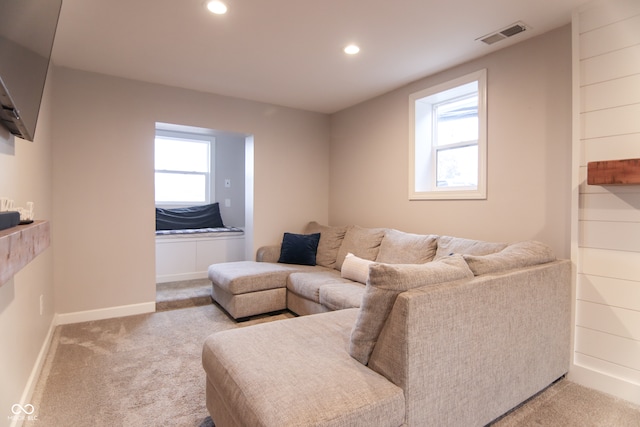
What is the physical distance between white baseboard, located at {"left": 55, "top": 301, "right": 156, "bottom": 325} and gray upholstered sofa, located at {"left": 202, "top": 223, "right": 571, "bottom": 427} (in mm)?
2232

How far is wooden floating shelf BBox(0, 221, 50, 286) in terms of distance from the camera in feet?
3.20

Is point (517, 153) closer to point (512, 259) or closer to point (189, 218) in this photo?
point (512, 259)

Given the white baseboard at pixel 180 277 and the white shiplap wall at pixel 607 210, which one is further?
the white baseboard at pixel 180 277

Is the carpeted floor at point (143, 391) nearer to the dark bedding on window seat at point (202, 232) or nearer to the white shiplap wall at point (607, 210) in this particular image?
the white shiplap wall at point (607, 210)

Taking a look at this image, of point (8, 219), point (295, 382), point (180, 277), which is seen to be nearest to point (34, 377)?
point (8, 219)

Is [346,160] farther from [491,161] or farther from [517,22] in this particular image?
[517,22]

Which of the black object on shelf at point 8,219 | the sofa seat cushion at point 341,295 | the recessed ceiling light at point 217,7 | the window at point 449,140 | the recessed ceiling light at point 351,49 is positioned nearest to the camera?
the black object on shelf at point 8,219

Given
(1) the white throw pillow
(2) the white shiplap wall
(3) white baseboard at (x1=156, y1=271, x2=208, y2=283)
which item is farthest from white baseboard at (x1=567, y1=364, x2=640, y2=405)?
(3) white baseboard at (x1=156, y1=271, x2=208, y2=283)

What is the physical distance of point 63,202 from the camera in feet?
10.5

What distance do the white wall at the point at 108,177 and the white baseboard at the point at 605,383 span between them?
376cm

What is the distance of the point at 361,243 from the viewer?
3.60 metres

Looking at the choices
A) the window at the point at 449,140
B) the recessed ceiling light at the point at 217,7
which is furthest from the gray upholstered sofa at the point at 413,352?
the recessed ceiling light at the point at 217,7

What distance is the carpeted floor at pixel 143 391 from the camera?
1.81m

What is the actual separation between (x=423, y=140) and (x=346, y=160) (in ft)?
4.04
